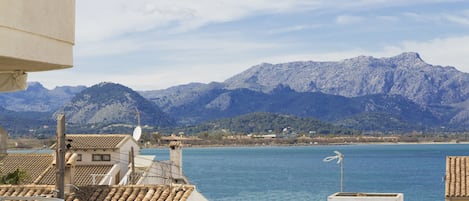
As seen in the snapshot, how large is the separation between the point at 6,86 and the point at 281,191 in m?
114

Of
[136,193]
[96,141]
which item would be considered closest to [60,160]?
[136,193]

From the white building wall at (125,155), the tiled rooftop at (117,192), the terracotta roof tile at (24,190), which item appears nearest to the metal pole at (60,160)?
the tiled rooftop at (117,192)

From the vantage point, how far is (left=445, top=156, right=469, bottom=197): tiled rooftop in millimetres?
24578

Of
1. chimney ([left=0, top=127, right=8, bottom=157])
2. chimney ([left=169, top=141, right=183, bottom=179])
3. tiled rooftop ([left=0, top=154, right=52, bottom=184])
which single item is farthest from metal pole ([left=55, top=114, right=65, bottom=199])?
chimney ([left=169, top=141, right=183, bottom=179])

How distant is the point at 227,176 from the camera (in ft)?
494

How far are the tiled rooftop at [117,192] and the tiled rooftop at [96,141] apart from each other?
20.0 m

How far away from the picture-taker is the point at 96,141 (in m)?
41.1

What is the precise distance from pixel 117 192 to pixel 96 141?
22426 millimetres

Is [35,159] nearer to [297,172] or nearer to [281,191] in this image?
[281,191]

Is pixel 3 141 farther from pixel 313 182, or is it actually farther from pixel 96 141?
pixel 313 182

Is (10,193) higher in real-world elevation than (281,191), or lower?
higher

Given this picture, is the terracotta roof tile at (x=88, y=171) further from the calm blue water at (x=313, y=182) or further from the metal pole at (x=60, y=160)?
the calm blue water at (x=313, y=182)

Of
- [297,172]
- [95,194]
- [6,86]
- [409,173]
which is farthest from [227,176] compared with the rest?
[6,86]

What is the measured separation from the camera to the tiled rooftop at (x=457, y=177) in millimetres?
24578
